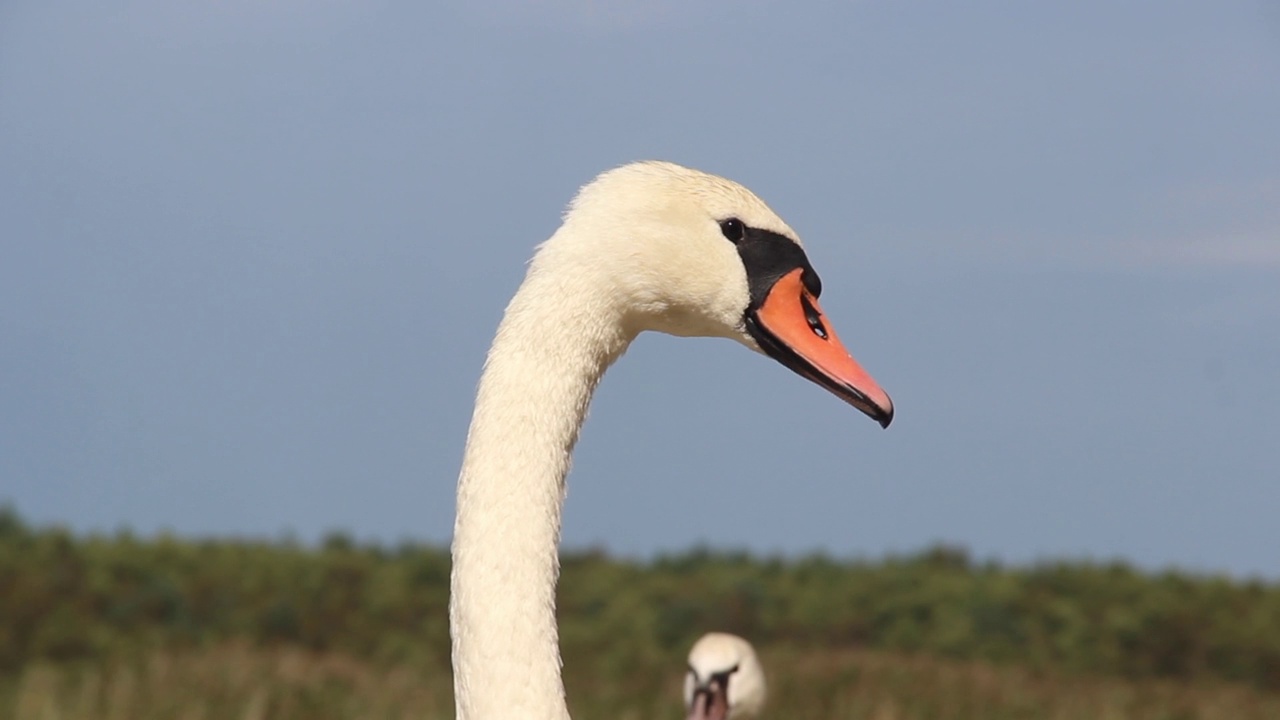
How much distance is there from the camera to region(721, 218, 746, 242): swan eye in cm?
296

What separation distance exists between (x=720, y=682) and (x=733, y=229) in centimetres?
582

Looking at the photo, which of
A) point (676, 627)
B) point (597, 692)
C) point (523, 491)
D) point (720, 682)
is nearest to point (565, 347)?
point (523, 491)

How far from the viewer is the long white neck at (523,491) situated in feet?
8.62

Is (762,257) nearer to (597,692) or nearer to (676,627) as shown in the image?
(597,692)

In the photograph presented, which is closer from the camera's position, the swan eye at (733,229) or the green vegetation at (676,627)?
the swan eye at (733,229)

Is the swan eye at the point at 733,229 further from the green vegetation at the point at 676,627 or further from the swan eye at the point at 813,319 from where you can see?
the green vegetation at the point at 676,627

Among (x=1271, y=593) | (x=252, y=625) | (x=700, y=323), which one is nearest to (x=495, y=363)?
(x=700, y=323)

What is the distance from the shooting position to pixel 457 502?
2.73 m

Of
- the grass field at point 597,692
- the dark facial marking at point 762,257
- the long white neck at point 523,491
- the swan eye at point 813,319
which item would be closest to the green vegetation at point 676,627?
the grass field at point 597,692

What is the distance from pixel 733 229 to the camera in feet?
9.79

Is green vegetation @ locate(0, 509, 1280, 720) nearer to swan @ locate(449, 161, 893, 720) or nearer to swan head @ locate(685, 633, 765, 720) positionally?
swan head @ locate(685, 633, 765, 720)

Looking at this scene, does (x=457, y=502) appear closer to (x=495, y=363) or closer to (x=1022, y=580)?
(x=495, y=363)

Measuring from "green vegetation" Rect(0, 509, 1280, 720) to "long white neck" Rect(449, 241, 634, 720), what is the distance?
332 inches

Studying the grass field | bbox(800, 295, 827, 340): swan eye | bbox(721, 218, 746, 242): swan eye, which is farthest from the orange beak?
the grass field
